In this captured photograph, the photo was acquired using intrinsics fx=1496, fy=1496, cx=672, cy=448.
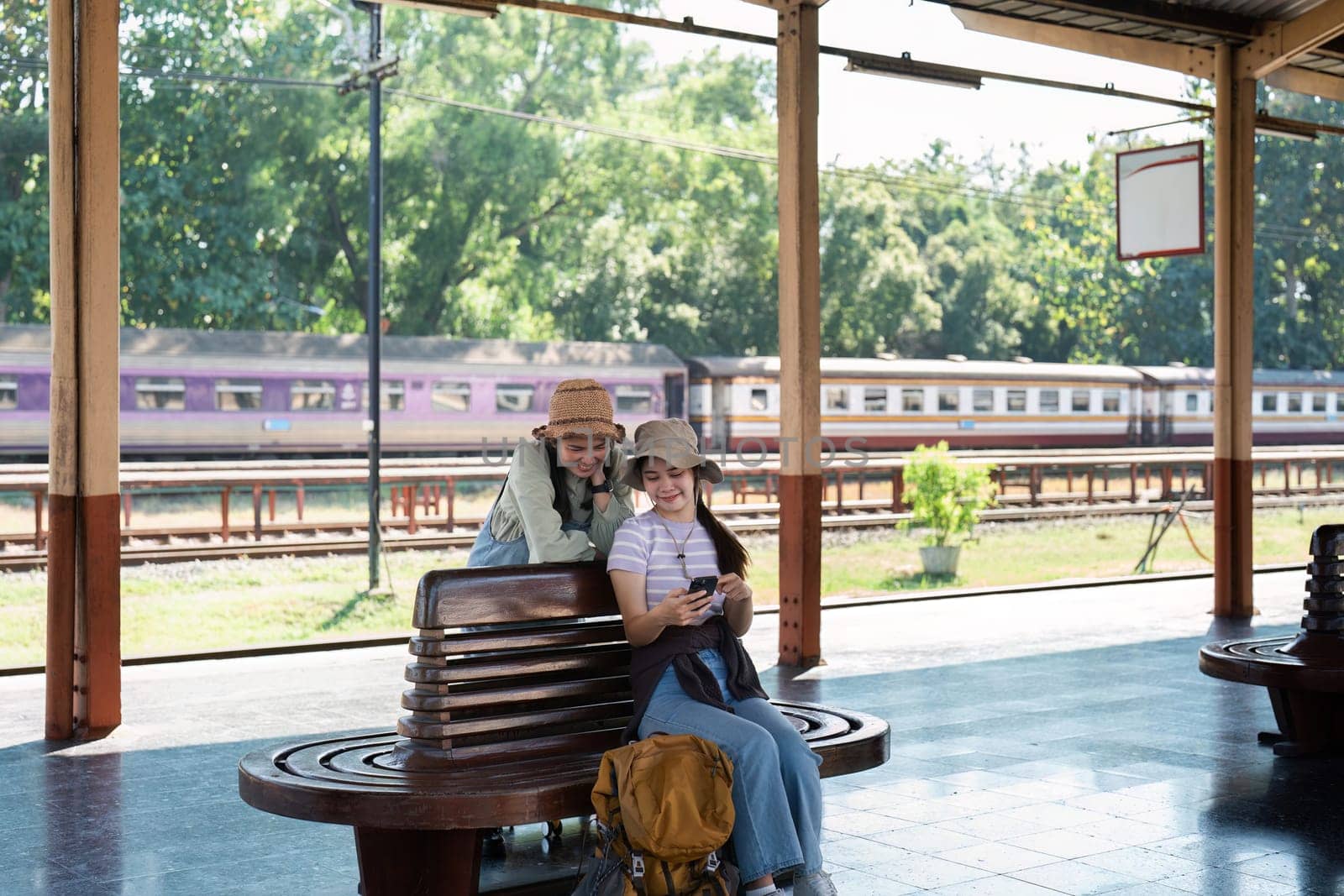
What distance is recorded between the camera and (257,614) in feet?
42.6

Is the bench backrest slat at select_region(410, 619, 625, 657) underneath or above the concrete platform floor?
above

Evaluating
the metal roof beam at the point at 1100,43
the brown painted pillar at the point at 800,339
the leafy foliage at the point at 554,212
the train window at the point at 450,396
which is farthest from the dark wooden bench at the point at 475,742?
the train window at the point at 450,396

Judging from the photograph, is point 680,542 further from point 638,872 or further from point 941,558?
point 941,558

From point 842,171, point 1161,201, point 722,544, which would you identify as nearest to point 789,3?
point 1161,201

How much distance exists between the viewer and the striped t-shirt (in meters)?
3.96

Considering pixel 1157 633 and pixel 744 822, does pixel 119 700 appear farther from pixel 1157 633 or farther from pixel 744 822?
A: pixel 1157 633

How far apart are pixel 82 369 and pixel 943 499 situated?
36.2ft

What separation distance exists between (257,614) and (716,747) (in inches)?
400

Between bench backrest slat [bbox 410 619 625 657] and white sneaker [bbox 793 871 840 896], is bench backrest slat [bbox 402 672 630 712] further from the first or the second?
white sneaker [bbox 793 871 840 896]

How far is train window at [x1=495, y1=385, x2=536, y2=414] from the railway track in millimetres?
8161

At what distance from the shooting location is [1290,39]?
1009cm

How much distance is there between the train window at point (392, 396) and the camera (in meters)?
27.0

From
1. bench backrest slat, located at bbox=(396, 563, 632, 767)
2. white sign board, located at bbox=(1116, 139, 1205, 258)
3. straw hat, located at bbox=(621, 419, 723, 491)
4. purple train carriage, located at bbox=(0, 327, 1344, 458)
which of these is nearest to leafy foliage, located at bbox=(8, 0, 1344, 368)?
purple train carriage, located at bbox=(0, 327, 1344, 458)

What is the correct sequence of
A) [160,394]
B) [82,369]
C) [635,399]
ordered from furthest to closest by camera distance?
1. [635,399]
2. [160,394]
3. [82,369]
